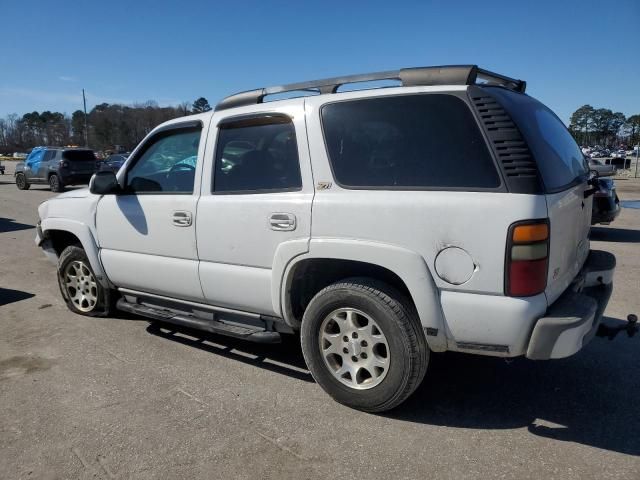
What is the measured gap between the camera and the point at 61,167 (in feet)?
61.6

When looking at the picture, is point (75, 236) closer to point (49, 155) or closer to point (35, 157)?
point (49, 155)

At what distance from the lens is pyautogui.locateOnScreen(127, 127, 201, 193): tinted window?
12.6ft

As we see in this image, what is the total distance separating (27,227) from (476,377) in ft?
33.9

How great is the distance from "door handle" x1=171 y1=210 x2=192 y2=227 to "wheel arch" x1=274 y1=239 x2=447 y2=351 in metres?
0.90

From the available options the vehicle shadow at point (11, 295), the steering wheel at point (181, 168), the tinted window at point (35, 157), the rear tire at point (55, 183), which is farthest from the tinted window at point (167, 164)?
the tinted window at point (35, 157)

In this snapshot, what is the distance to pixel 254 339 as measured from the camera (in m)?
3.46

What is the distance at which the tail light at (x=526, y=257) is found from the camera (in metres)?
2.47

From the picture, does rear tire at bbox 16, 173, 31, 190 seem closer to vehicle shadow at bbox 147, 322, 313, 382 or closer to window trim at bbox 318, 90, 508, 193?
vehicle shadow at bbox 147, 322, 313, 382

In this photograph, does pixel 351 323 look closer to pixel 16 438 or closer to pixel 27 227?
pixel 16 438

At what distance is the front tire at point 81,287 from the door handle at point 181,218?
1.36 meters

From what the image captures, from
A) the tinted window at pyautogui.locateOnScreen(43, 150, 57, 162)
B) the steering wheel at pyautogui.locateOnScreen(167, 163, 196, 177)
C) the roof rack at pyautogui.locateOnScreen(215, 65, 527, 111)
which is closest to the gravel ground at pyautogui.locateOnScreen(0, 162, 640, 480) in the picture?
the steering wheel at pyautogui.locateOnScreen(167, 163, 196, 177)

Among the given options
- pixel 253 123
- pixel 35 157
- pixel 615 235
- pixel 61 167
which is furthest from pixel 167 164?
pixel 35 157

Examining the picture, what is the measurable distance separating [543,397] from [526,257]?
1265 millimetres

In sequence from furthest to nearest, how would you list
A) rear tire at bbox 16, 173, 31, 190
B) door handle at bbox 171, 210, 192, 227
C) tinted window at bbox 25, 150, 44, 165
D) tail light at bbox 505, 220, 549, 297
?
rear tire at bbox 16, 173, 31, 190
tinted window at bbox 25, 150, 44, 165
door handle at bbox 171, 210, 192, 227
tail light at bbox 505, 220, 549, 297
